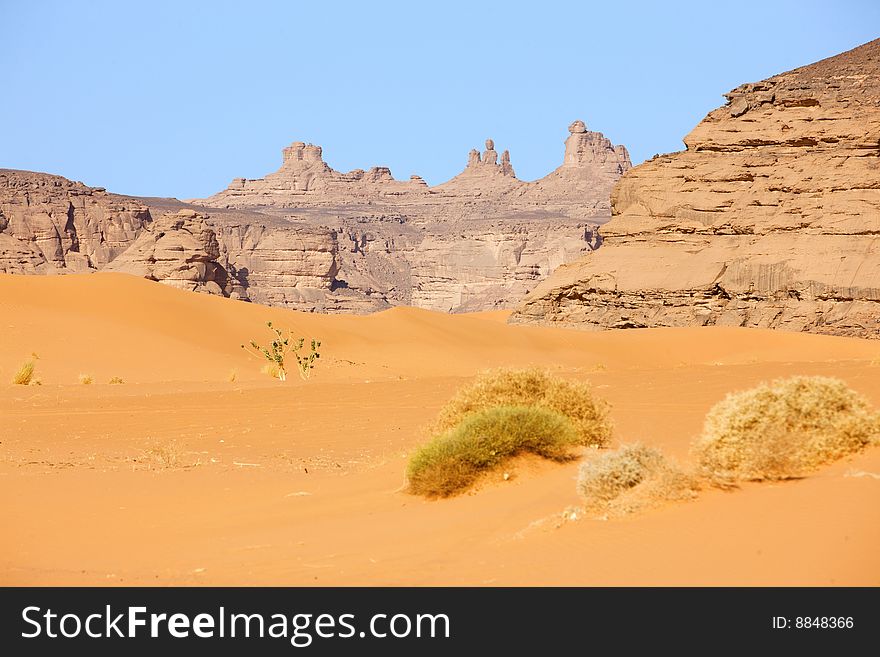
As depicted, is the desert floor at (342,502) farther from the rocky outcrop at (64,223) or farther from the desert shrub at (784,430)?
the rocky outcrop at (64,223)

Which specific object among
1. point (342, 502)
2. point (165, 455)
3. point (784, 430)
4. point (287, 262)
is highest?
point (287, 262)

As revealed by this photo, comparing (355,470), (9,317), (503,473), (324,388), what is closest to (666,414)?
(355,470)

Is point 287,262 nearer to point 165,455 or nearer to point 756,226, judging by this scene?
point 756,226

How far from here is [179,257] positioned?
7931 cm

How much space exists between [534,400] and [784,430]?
11.9 ft

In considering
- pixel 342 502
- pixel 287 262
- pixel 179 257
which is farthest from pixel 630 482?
pixel 287 262

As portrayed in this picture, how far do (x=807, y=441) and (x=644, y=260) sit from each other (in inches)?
1723

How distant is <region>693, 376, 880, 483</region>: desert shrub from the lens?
874 cm

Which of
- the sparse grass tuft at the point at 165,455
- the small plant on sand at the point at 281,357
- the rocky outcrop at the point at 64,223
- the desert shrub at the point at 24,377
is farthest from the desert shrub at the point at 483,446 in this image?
the rocky outcrop at the point at 64,223

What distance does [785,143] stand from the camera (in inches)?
2087

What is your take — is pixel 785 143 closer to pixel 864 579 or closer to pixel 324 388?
pixel 324 388

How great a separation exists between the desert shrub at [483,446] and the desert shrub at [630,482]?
69.2 inches

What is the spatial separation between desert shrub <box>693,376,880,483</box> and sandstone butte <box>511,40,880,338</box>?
38137mm

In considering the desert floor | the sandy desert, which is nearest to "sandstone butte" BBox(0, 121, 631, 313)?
the sandy desert
